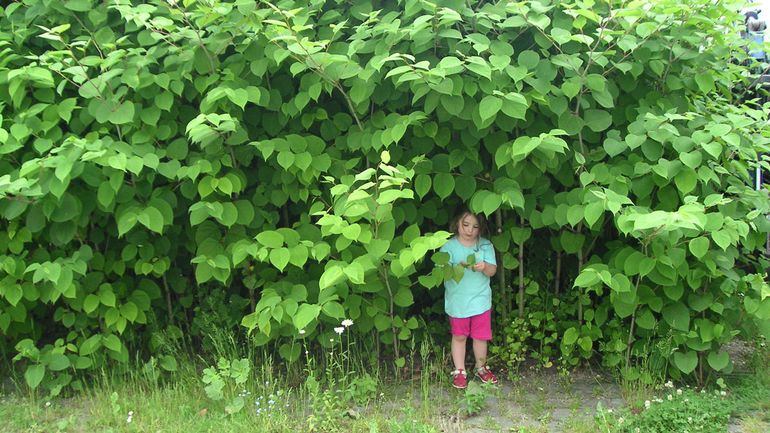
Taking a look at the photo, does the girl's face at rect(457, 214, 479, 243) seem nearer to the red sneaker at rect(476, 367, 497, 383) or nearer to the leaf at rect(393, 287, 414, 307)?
the leaf at rect(393, 287, 414, 307)

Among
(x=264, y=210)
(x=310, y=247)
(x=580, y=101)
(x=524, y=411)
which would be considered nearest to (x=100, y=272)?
(x=264, y=210)

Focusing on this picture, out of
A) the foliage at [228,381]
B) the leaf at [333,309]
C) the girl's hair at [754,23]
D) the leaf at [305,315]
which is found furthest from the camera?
the girl's hair at [754,23]

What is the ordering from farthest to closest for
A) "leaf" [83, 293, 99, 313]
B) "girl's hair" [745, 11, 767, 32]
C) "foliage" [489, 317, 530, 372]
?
"girl's hair" [745, 11, 767, 32], "foliage" [489, 317, 530, 372], "leaf" [83, 293, 99, 313]

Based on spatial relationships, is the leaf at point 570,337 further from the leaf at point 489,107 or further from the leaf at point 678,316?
the leaf at point 489,107

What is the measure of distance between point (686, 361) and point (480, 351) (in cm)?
109

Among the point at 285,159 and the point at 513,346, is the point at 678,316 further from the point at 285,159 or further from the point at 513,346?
the point at 285,159

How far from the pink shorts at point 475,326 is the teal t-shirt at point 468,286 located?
0.16 ft

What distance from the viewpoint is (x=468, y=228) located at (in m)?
3.86

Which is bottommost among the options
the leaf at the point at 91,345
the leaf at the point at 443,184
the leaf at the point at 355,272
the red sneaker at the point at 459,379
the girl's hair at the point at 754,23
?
the red sneaker at the point at 459,379

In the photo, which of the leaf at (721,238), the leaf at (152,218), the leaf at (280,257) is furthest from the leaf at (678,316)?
the leaf at (152,218)

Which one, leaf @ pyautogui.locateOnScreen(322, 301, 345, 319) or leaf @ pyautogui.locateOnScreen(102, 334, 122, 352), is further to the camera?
leaf @ pyautogui.locateOnScreen(102, 334, 122, 352)

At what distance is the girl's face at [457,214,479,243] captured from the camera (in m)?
3.85

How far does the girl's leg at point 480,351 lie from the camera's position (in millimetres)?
4000

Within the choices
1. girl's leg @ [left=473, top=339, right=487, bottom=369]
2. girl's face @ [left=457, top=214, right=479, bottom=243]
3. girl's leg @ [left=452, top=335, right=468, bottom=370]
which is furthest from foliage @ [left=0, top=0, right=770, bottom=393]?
girl's leg @ [left=473, top=339, right=487, bottom=369]
